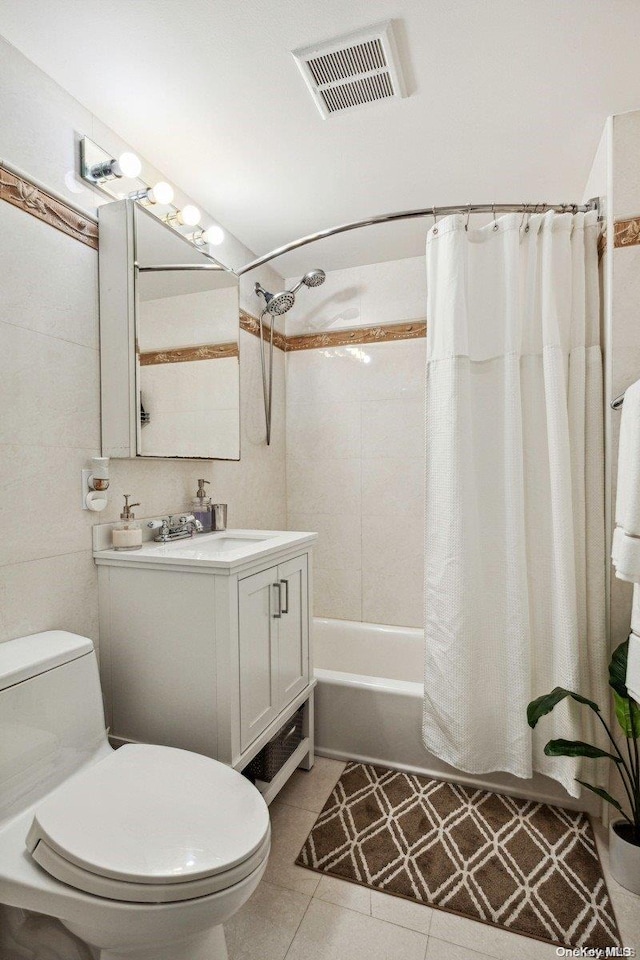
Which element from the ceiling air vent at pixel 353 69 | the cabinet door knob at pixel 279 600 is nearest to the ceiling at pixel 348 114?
the ceiling air vent at pixel 353 69

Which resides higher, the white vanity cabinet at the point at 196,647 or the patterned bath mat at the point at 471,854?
the white vanity cabinet at the point at 196,647

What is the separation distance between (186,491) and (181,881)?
1364 millimetres

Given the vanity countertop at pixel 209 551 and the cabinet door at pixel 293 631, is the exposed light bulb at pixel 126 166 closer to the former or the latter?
the vanity countertop at pixel 209 551

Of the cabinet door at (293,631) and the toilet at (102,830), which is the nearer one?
the toilet at (102,830)

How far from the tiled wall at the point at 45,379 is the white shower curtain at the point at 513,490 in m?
1.19

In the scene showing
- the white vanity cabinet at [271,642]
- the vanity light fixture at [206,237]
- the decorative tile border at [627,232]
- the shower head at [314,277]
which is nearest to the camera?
the white vanity cabinet at [271,642]

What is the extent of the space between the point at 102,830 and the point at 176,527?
3.43ft

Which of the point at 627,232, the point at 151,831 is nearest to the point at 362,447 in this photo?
the point at 627,232

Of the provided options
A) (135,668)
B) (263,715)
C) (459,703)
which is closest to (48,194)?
(135,668)

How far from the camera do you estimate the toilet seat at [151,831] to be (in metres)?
0.87

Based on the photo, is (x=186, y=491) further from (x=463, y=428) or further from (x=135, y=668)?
(x=463, y=428)

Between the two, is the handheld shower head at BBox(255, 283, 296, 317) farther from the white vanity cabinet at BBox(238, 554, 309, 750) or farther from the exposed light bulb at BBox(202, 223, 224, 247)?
the white vanity cabinet at BBox(238, 554, 309, 750)

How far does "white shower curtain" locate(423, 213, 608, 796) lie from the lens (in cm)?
166

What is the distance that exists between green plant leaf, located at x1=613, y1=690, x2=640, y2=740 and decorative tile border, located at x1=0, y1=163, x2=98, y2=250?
7.12ft
